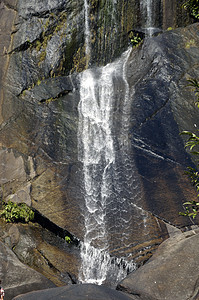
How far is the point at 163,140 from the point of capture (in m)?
12.6

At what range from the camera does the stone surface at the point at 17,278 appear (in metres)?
9.66

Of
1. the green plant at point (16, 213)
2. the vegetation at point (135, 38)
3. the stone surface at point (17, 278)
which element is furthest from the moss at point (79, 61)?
the stone surface at point (17, 278)

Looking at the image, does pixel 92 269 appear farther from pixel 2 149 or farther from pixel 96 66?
pixel 96 66

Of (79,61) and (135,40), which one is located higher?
(135,40)

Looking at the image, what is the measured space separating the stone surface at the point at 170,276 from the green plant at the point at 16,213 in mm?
4372

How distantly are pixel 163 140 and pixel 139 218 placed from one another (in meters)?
2.75

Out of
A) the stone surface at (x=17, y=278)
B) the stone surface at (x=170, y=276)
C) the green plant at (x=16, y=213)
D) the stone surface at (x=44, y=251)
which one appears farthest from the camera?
the green plant at (x=16, y=213)

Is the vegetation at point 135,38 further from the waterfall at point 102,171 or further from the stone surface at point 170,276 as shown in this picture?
the stone surface at point 170,276

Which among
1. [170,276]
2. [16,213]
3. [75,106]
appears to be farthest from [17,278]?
[75,106]

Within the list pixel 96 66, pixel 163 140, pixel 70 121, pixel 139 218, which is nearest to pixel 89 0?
pixel 96 66

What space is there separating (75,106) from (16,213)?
4.60 meters

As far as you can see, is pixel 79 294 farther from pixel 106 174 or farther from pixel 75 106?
pixel 75 106

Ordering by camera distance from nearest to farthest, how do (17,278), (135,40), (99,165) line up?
1. (17,278)
2. (99,165)
3. (135,40)

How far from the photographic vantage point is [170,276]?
9219 millimetres
